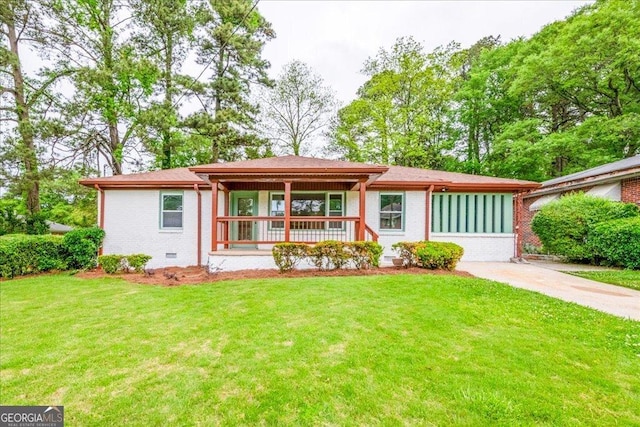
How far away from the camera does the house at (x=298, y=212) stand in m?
9.34

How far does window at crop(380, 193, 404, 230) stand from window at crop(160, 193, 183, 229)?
7099 millimetres

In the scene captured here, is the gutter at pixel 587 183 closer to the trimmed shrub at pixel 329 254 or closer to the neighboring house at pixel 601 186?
the neighboring house at pixel 601 186

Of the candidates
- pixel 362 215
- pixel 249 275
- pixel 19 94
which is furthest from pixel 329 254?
pixel 19 94

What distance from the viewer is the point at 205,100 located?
1691cm

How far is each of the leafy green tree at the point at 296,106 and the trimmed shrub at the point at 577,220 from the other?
14.7 m

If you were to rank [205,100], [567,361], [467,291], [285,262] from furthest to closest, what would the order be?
[205,100]
[285,262]
[467,291]
[567,361]

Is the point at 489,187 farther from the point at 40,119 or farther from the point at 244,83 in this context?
the point at 40,119

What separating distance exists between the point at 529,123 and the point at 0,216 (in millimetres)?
27626

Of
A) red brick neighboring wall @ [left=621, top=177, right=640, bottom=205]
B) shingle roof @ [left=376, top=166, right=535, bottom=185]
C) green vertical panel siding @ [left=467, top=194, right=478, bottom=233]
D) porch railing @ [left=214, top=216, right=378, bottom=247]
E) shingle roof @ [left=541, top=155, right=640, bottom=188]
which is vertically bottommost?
porch railing @ [left=214, top=216, right=378, bottom=247]

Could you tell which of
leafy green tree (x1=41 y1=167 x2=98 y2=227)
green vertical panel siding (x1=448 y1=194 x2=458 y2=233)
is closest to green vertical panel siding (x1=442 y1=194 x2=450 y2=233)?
green vertical panel siding (x1=448 y1=194 x2=458 y2=233)

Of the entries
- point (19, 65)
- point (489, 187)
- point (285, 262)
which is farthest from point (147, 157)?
point (489, 187)

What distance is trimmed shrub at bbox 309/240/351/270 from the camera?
277 inches

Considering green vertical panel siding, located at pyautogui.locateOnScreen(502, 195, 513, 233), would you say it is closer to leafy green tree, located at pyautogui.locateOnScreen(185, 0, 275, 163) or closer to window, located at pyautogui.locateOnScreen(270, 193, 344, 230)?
window, located at pyautogui.locateOnScreen(270, 193, 344, 230)

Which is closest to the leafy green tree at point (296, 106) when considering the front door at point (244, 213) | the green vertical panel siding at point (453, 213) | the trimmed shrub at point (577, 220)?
the front door at point (244, 213)
